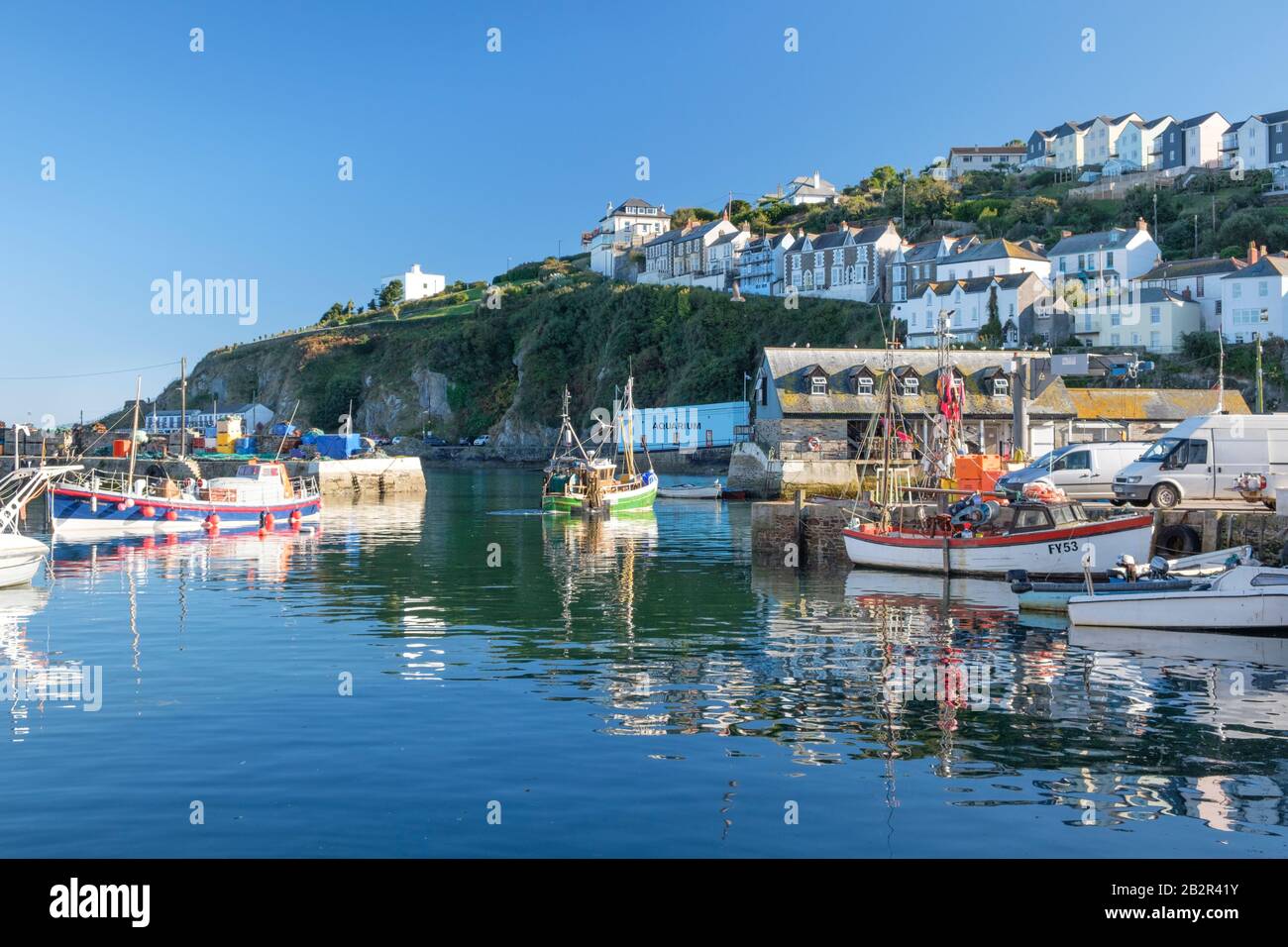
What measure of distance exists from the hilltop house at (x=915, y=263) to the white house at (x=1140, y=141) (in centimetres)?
5115

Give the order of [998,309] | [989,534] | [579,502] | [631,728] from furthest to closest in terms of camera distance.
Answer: [998,309], [579,502], [989,534], [631,728]

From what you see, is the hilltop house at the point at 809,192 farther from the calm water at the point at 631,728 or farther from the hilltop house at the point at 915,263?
the calm water at the point at 631,728

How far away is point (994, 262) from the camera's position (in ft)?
A: 395

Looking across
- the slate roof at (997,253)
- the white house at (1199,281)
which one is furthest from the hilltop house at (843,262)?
the white house at (1199,281)

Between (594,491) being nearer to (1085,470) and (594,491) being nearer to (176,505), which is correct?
(176,505)

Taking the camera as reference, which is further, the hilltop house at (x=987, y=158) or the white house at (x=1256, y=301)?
the hilltop house at (x=987, y=158)

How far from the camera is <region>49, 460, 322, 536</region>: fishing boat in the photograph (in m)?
54.1

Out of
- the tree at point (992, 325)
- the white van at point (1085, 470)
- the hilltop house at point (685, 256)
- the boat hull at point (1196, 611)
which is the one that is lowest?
the boat hull at point (1196, 611)

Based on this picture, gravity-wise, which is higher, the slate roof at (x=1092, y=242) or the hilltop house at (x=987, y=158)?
the hilltop house at (x=987, y=158)

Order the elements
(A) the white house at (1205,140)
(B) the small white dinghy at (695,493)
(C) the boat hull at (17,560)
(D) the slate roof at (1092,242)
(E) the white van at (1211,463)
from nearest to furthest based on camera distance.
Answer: (C) the boat hull at (17,560)
(E) the white van at (1211,463)
(B) the small white dinghy at (695,493)
(D) the slate roof at (1092,242)
(A) the white house at (1205,140)

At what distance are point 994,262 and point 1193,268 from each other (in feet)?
63.6

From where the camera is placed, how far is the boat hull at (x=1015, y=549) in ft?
104

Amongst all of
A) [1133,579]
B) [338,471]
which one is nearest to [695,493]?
[338,471]
